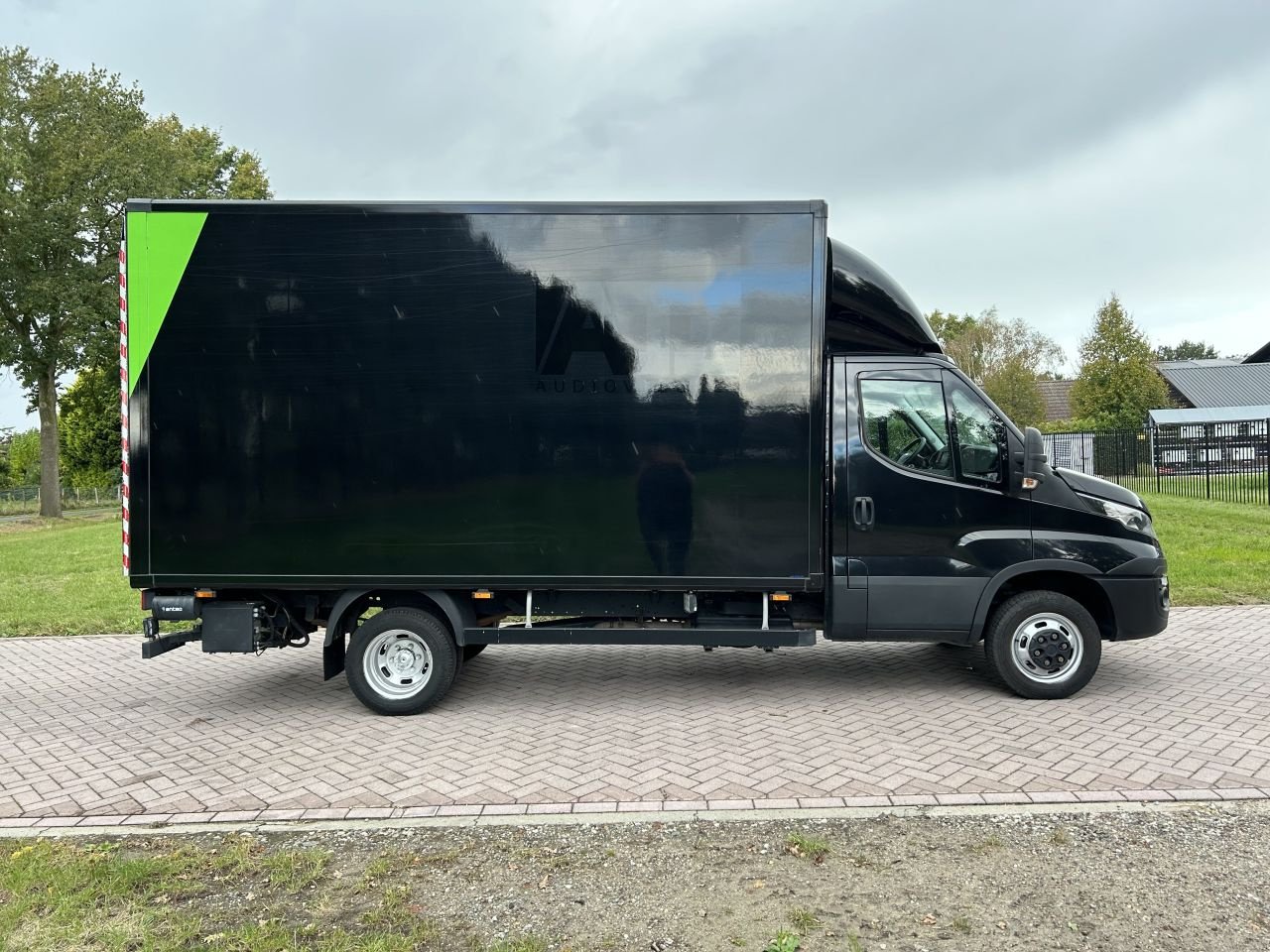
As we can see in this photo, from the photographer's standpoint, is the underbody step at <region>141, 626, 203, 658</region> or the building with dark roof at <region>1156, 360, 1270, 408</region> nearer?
the underbody step at <region>141, 626, 203, 658</region>

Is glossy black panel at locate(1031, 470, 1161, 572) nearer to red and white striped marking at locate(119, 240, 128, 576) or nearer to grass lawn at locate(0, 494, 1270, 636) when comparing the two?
grass lawn at locate(0, 494, 1270, 636)

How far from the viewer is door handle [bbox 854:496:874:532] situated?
19.1 ft

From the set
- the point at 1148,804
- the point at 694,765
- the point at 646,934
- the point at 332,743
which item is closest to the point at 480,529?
the point at 332,743

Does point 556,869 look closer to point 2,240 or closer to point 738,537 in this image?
point 738,537

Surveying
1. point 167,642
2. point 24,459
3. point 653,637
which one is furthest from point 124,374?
point 24,459

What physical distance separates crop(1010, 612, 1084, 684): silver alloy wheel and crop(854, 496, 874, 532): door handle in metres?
1.27

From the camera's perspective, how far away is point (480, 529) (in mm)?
5672

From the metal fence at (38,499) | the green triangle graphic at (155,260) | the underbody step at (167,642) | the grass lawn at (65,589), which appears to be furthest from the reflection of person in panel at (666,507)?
the metal fence at (38,499)

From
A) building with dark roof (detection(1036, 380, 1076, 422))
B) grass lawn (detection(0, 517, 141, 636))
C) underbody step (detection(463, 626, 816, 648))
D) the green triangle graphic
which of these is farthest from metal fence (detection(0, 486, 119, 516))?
building with dark roof (detection(1036, 380, 1076, 422))

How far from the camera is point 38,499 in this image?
4119 cm

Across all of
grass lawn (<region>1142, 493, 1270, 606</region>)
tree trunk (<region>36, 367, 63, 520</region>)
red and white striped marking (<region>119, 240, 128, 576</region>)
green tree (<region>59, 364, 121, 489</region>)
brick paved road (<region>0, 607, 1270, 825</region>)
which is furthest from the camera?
green tree (<region>59, 364, 121, 489</region>)

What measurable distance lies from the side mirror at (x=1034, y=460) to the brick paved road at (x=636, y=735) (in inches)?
60.0

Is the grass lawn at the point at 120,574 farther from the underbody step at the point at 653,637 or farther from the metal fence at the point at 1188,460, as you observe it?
the underbody step at the point at 653,637

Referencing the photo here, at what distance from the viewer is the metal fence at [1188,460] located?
20.6 metres
